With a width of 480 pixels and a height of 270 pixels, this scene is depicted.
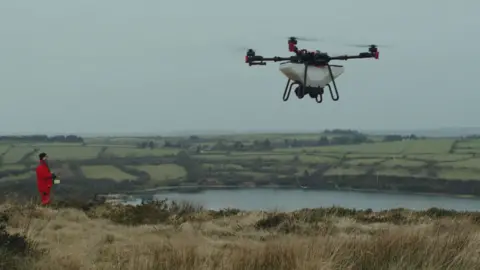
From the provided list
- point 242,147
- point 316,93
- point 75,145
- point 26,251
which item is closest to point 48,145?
point 75,145

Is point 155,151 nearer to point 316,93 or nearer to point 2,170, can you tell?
point 2,170

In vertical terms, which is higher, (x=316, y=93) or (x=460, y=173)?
(x=316, y=93)

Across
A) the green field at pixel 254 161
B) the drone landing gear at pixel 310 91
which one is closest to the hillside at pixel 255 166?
the green field at pixel 254 161

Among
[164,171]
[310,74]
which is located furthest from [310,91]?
[164,171]

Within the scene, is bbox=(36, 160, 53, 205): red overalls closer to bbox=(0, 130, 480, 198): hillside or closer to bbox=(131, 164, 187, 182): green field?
Result: bbox=(0, 130, 480, 198): hillside

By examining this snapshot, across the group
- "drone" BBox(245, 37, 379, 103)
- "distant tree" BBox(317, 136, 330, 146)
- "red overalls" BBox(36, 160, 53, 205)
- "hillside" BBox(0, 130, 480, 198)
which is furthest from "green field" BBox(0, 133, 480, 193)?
"drone" BBox(245, 37, 379, 103)

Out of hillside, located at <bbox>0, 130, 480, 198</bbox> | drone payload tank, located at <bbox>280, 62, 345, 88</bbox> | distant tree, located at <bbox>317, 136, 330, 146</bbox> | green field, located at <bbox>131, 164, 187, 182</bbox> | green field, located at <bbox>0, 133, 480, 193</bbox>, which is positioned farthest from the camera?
distant tree, located at <bbox>317, 136, 330, 146</bbox>
